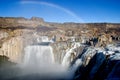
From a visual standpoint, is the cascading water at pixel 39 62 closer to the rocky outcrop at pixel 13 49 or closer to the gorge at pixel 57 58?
the gorge at pixel 57 58

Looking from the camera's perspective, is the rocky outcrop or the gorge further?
the rocky outcrop

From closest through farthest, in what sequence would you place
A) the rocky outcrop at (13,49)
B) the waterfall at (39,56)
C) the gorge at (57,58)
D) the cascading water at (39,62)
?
1. the gorge at (57,58)
2. the cascading water at (39,62)
3. the waterfall at (39,56)
4. the rocky outcrop at (13,49)

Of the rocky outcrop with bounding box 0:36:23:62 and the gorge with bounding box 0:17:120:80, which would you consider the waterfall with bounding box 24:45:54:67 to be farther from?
the rocky outcrop with bounding box 0:36:23:62

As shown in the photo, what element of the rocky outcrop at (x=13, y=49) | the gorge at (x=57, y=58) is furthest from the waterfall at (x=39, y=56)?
the rocky outcrop at (x=13, y=49)

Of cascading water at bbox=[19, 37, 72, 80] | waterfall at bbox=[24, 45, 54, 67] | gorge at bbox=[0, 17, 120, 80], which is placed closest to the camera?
gorge at bbox=[0, 17, 120, 80]

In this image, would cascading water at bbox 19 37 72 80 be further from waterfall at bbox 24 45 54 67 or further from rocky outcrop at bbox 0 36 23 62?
rocky outcrop at bbox 0 36 23 62

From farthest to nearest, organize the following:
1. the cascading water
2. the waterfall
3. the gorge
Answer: the waterfall
the cascading water
the gorge

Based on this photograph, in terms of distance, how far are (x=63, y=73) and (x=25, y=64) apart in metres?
13.2

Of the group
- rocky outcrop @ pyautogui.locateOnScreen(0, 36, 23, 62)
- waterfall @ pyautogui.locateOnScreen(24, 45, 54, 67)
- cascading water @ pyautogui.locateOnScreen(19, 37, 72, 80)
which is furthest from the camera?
rocky outcrop @ pyautogui.locateOnScreen(0, 36, 23, 62)

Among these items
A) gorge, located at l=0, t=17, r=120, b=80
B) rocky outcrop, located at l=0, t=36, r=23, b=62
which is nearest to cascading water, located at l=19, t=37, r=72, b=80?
gorge, located at l=0, t=17, r=120, b=80

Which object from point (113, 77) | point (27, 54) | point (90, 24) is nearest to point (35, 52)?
point (27, 54)

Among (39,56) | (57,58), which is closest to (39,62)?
(39,56)

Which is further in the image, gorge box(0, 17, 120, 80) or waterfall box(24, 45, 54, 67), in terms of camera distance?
waterfall box(24, 45, 54, 67)

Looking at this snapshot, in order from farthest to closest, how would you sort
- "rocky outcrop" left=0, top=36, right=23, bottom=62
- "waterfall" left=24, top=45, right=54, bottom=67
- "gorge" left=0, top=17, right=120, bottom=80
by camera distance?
"rocky outcrop" left=0, top=36, right=23, bottom=62, "waterfall" left=24, top=45, right=54, bottom=67, "gorge" left=0, top=17, right=120, bottom=80
